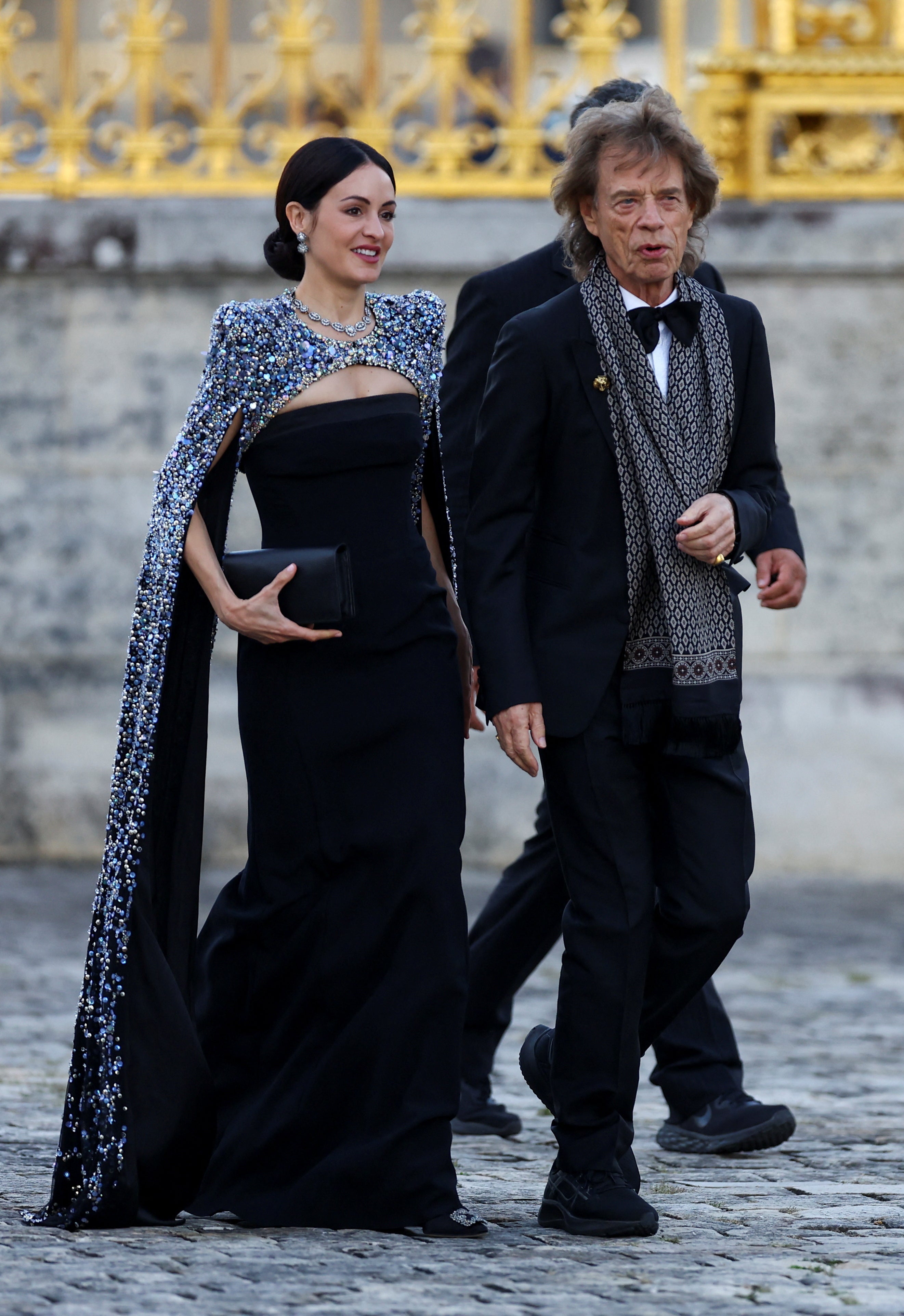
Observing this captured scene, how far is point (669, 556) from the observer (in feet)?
13.0

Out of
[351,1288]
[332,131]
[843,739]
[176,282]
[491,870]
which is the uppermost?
[332,131]

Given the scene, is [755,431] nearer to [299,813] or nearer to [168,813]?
[299,813]

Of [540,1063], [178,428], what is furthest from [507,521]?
[178,428]

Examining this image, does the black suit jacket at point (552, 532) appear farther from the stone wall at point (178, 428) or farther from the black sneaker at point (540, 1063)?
the stone wall at point (178, 428)

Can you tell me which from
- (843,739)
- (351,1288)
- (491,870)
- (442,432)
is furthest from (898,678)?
(351,1288)

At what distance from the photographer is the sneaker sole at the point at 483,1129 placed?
5012mm

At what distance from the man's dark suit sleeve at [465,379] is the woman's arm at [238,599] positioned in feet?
3.20

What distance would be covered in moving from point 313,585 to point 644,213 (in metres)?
0.86

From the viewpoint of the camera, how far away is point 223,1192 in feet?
13.4

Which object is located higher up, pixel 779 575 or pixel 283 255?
pixel 283 255

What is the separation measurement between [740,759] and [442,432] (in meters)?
1.34

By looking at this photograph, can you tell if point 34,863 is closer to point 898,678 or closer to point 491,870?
point 491,870

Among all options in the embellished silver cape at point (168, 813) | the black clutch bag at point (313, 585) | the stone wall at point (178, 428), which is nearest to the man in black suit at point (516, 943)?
the embellished silver cape at point (168, 813)

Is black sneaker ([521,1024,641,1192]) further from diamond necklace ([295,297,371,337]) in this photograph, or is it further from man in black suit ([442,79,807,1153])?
diamond necklace ([295,297,371,337])
